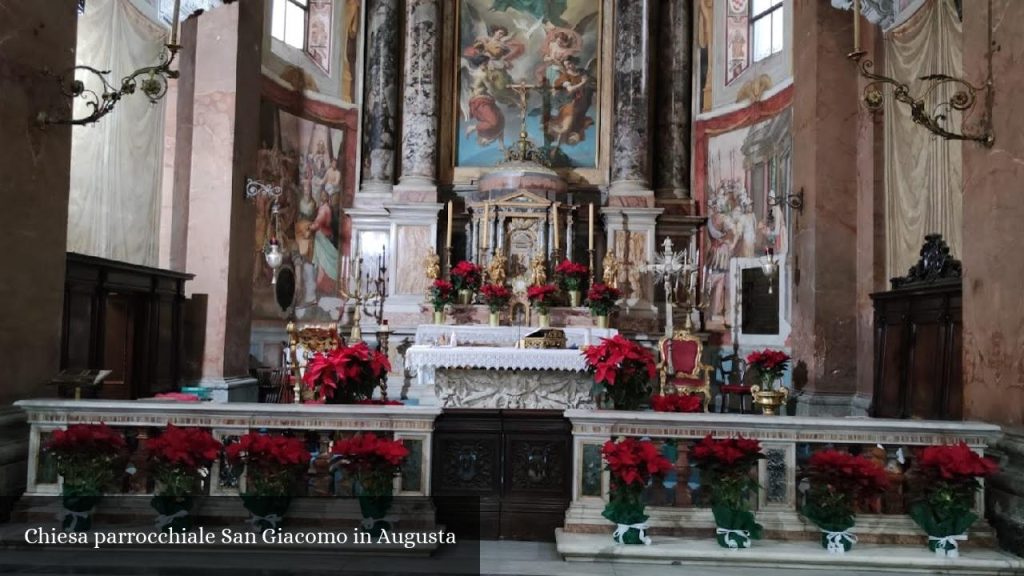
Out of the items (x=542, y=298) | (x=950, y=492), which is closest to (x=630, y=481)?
(x=950, y=492)

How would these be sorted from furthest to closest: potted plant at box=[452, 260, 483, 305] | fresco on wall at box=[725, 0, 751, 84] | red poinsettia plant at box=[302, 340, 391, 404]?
1. fresco on wall at box=[725, 0, 751, 84]
2. potted plant at box=[452, 260, 483, 305]
3. red poinsettia plant at box=[302, 340, 391, 404]

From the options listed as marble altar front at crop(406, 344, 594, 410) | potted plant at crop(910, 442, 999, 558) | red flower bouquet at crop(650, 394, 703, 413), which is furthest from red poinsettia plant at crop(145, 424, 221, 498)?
marble altar front at crop(406, 344, 594, 410)

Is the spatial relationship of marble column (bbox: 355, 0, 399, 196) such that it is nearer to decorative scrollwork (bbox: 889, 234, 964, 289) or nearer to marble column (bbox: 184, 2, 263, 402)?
marble column (bbox: 184, 2, 263, 402)

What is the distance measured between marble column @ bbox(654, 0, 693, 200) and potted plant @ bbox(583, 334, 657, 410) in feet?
35.7

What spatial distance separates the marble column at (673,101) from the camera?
16344 mm

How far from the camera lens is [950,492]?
4.76m

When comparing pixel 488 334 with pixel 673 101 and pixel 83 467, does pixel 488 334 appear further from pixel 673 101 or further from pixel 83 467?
pixel 83 467

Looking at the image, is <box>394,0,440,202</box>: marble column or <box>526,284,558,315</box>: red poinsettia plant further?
<box>394,0,440,202</box>: marble column

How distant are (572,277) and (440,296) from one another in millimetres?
2444

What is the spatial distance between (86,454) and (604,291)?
8.99m

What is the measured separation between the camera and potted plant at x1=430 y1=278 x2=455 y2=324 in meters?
13.0

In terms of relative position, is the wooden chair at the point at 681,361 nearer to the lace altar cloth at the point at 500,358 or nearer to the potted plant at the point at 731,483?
the lace altar cloth at the point at 500,358

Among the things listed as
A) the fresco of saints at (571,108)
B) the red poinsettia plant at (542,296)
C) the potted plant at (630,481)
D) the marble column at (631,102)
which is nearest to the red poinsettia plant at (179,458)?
the potted plant at (630,481)

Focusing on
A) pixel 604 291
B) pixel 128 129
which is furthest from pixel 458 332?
pixel 128 129
